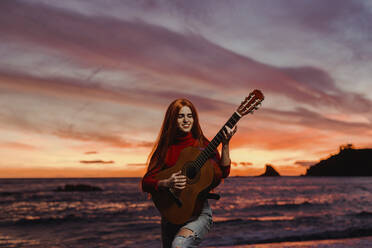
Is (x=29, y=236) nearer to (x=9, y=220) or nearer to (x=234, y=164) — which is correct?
(x=9, y=220)

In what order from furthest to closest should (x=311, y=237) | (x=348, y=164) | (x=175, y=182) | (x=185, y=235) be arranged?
(x=348, y=164), (x=311, y=237), (x=175, y=182), (x=185, y=235)

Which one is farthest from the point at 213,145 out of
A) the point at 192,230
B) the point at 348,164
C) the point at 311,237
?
the point at 348,164

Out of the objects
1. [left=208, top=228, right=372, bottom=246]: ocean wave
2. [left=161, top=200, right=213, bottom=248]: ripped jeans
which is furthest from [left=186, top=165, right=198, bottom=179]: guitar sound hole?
[left=208, top=228, right=372, bottom=246]: ocean wave

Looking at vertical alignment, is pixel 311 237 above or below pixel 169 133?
below

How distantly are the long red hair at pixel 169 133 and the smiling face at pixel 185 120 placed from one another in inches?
1.4

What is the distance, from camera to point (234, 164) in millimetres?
3273

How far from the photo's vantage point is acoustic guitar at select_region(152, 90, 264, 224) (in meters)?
2.94

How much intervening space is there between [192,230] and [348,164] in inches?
5907

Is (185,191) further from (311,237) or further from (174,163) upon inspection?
(311,237)

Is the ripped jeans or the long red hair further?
the long red hair

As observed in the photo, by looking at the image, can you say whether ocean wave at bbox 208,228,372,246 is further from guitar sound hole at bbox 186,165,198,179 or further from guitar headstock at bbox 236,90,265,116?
guitar headstock at bbox 236,90,265,116

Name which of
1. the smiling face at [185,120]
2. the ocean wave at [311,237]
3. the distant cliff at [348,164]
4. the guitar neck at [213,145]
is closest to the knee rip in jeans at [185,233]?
the guitar neck at [213,145]

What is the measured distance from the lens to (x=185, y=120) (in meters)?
3.21

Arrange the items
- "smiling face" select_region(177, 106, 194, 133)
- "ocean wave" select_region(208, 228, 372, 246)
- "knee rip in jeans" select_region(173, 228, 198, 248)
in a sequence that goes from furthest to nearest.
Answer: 1. "ocean wave" select_region(208, 228, 372, 246)
2. "smiling face" select_region(177, 106, 194, 133)
3. "knee rip in jeans" select_region(173, 228, 198, 248)
